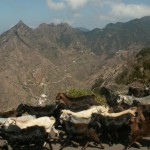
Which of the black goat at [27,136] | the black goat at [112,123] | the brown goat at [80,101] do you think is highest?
the brown goat at [80,101]

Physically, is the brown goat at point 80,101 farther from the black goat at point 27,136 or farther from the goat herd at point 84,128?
the black goat at point 27,136

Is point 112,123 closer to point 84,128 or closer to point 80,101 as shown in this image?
→ point 84,128

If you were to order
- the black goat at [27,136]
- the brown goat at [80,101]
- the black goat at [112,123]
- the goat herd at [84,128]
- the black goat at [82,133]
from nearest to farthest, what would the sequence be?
the black goat at [27,136]
the goat herd at [84,128]
the black goat at [82,133]
the black goat at [112,123]
the brown goat at [80,101]

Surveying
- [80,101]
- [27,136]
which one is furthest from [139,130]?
[80,101]

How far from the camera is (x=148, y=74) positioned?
39.6 m

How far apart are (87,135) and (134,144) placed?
186cm

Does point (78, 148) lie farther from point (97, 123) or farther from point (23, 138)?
point (23, 138)

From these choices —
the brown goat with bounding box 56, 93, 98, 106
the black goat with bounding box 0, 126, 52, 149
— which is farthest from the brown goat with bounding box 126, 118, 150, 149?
the brown goat with bounding box 56, 93, 98, 106

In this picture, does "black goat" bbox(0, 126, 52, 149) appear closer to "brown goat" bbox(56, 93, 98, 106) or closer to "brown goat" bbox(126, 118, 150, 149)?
"brown goat" bbox(126, 118, 150, 149)

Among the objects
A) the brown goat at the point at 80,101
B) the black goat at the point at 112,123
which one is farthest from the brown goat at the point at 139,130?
the brown goat at the point at 80,101

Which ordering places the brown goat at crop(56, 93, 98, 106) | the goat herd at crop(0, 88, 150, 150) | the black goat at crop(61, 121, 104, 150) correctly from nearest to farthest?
the goat herd at crop(0, 88, 150, 150), the black goat at crop(61, 121, 104, 150), the brown goat at crop(56, 93, 98, 106)

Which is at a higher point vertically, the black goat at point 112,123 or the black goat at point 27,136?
the black goat at point 112,123

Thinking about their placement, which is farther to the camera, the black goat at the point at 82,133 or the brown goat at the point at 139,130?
the black goat at the point at 82,133

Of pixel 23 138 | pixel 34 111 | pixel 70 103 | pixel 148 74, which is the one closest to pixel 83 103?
pixel 70 103
